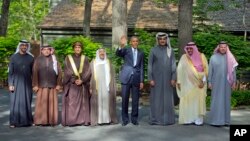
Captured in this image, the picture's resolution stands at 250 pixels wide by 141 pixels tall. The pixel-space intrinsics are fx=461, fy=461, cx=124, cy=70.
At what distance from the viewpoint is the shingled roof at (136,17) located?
25.0 m

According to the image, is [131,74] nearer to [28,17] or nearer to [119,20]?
[119,20]

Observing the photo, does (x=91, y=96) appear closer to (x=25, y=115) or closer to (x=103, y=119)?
(x=103, y=119)

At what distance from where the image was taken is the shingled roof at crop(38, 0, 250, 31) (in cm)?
2503

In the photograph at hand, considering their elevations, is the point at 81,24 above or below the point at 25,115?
above

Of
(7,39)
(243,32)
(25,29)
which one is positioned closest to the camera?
(7,39)

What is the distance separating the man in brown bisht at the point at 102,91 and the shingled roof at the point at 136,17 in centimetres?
1353

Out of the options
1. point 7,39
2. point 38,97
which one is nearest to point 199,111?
point 38,97

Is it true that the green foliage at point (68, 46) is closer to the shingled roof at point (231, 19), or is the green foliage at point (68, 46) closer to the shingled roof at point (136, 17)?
the shingled roof at point (136, 17)

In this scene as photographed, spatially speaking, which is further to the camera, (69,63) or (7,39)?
(7,39)

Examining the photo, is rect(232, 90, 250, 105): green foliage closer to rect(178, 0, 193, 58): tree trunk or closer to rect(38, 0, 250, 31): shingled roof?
rect(178, 0, 193, 58): tree trunk

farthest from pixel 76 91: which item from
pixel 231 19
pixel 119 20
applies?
pixel 231 19

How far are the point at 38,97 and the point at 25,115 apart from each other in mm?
514

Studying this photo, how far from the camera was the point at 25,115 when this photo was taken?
10781mm

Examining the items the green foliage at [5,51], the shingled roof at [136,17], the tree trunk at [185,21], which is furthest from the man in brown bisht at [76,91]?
the shingled roof at [136,17]
